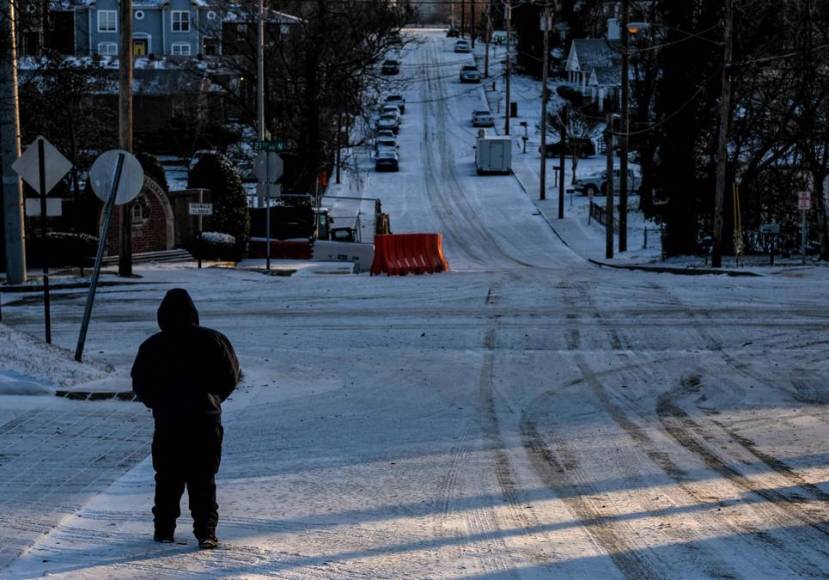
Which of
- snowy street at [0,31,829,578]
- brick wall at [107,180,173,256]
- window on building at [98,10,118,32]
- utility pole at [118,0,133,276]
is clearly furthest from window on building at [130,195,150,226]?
window on building at [98,10,118,32]

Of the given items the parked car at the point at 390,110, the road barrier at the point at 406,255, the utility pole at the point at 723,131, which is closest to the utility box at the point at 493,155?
the parked car at the point at 390,110

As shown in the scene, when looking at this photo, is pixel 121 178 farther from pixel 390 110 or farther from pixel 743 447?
pixel 390 110

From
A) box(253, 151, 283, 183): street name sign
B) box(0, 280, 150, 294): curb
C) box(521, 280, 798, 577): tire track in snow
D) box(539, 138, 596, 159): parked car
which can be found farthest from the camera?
box(539, 138, 596, 159): parked car

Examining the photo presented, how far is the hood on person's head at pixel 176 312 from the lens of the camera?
7.43 meters

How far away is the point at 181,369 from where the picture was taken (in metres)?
7.45

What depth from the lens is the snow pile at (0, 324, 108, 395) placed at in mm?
13133

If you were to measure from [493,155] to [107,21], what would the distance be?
3351cm

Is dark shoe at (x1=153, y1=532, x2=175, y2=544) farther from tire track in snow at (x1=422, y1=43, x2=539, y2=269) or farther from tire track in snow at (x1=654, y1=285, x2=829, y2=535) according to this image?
tire track in snow at (x1=422, y1=43, x2=539, y2=269)

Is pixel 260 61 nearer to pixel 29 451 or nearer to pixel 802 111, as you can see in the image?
pixel 802 111

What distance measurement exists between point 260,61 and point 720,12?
601 inches

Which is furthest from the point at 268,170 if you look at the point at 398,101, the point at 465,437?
the point at 398,101

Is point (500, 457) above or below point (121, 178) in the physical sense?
below

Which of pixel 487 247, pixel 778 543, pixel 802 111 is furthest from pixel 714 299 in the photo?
pixel 487 247

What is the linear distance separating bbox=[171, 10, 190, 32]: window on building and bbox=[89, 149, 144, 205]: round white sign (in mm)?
74644
